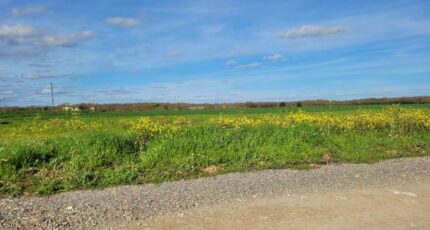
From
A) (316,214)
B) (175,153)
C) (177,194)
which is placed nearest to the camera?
(316,214)

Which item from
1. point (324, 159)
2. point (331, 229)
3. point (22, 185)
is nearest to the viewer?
point (331, 229)

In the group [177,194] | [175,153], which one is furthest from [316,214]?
[175,153]

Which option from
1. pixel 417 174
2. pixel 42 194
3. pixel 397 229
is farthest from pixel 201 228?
pixel 417 174

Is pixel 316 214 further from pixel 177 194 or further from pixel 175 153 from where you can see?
pixel 175 153

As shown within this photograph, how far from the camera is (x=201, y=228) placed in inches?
271

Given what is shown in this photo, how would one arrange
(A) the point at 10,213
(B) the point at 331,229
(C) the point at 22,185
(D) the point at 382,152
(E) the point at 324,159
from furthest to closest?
1. (D) the point at 382,152
2. (E) the point at 324,159
3. (C) the point at 22,185
4. (A) the point at 10,213
5. (B) the point at 331,229

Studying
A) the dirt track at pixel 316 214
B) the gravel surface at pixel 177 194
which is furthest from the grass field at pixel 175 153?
the dirt track at pixel 316 214

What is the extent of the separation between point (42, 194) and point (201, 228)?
3876mm

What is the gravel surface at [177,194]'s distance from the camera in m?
7.34

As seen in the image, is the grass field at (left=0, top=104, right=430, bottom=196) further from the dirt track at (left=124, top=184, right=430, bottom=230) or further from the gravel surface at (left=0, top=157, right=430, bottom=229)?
the dirt track at (left=124, top=184, right=430, bottom=230)

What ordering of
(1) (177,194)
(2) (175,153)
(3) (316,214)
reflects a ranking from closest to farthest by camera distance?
(3) (316,214), (1) (177,194), (2) (175,153)

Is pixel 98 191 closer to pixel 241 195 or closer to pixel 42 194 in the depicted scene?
pixel 42 194

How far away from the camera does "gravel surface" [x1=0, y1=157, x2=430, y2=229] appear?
24.1 ft

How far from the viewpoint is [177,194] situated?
350 inches
